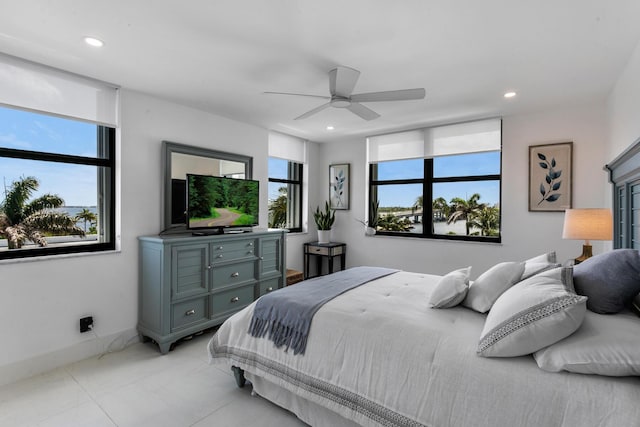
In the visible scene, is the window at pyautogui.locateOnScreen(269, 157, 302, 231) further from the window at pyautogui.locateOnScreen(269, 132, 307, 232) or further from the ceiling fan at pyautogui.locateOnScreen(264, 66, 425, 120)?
the ceiling fan at pyautogui.locateOnScreen(264, 66, 425, 120)

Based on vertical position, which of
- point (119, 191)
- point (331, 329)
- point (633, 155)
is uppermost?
point (633, 155)

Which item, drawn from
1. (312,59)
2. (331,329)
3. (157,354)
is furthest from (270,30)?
(157,354)

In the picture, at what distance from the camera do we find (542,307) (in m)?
1.38

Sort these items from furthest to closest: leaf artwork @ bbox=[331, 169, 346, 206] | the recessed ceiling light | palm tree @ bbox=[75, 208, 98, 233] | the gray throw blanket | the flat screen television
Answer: leaf artwork @ bbox=[331, 169, 346, 206]
the flat screen television
palm tree @ bbox=[75, 208, 98, 233]
the recessed ceiling light
the gray throw blanket

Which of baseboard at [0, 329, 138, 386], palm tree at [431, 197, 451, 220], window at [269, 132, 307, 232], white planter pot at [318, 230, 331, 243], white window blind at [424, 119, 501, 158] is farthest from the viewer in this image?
white planter pot at [318, 230, 331, 243]

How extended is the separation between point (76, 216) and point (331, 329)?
2.56 m

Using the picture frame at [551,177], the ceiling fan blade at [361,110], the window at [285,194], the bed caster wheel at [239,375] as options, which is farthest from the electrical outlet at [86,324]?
the picture frame at [551,177]

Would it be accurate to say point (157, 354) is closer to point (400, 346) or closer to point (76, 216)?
point (76, 216)

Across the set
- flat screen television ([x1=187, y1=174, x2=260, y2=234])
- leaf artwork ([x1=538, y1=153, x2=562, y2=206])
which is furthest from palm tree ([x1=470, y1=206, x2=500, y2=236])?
flat screen television ([x1=187, y1=174, x2=260, y2=234])

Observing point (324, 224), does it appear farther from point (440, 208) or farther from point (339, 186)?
point (440, 208)

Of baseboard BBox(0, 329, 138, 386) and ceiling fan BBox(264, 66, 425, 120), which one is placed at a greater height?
ceiling fan BBox(264, 66, 425, 120)

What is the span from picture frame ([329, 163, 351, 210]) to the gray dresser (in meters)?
1.87

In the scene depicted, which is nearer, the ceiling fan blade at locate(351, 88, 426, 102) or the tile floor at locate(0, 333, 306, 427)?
the tile floor at locate(0, 333, 306, 427)

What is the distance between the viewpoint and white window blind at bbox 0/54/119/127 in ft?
7.77
